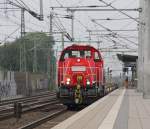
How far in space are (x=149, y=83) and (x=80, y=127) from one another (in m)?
18.9

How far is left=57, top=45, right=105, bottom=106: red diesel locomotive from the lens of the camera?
3067 cm

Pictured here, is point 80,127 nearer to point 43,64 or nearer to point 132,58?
point 132,58

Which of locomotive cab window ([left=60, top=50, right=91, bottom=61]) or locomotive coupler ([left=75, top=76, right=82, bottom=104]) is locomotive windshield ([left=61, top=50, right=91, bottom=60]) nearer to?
locomotive cab window ([left=60, top=50, right=91, bottom=61])

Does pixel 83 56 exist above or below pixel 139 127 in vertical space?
above

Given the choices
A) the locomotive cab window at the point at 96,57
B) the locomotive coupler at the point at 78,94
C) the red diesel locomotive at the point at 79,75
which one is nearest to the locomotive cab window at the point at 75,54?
the red diesel locomotive at the point at 79,75

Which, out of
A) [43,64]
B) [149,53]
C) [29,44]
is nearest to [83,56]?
[149,53]

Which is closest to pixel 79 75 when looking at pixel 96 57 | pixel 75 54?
pixel 75 54

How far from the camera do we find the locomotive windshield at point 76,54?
32062 millimetres

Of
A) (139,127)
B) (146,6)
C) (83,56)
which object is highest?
(146,6)

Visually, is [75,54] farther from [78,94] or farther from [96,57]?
[78,94]

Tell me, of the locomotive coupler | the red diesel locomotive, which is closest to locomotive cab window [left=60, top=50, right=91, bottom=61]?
the red diesel locomotive

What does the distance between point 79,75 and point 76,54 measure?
1655 mm

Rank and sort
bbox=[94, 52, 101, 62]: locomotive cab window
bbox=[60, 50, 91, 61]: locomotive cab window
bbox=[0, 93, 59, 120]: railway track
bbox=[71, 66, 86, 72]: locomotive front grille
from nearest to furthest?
1. bbox=[0, 93, 59, 120]: railway track
2. bbox=[71, 66, 86, 72]: locomotive front grille
3. bbox=[60, 50, 91, 61]: locomotive cab window
4. bbox=[94, 52, 101, 62]: locomotive cab window

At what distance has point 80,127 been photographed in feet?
49.5
